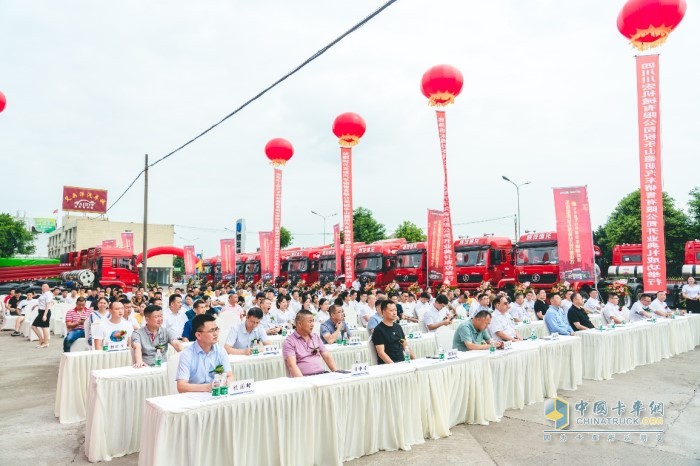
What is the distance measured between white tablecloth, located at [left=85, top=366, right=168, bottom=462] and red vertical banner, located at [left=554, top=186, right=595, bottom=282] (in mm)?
11847

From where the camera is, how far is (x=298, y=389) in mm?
3982

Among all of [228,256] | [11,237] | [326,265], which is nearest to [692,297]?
[326,265]

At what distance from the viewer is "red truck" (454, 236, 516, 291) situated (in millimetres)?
18328

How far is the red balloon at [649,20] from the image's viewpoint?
10.9 metres

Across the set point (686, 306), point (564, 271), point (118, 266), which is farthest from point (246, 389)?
point (118, 266)

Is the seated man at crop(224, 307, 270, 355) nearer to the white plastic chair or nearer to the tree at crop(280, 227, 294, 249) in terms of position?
the white plastic chair

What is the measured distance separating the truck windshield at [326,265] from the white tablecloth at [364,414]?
815 inches

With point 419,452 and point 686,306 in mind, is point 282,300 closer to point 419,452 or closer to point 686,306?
point 419,452

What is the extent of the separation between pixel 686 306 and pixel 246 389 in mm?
14075

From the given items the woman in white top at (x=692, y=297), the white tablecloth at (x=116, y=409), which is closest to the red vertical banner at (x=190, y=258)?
the woman in white top at (x=692, y=297)

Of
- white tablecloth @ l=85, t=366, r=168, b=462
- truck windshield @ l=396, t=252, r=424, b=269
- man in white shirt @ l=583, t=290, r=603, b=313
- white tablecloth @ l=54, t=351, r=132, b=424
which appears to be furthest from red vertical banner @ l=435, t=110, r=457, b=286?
white tablecloth @ l=85, t=366, r=168, b=462

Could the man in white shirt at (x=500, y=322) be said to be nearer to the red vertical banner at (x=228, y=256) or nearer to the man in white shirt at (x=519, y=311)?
the man in white shirt at (x=519, y=311)

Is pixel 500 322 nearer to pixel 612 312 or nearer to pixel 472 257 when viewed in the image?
pixel 612 312

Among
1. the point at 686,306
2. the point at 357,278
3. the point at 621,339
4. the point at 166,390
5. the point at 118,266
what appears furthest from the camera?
the point at 118,266
